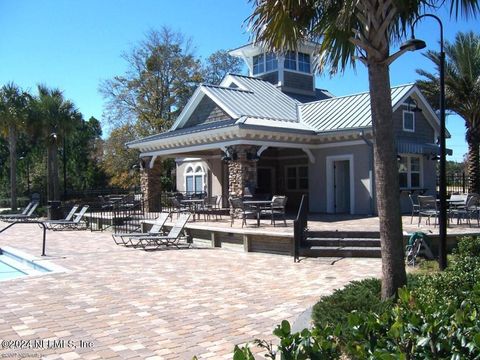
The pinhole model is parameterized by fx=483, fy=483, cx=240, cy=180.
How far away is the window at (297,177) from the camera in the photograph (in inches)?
819

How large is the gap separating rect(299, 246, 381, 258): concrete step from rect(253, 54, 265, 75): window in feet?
52.9

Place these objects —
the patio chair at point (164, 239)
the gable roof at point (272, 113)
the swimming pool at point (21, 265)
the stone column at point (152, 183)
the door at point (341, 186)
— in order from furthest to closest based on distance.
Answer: the stone column at point (152, 183)
the door at point (341, 186)
the gable roof at point (272, 113)
the patio chair at point (164, 239)
the swimming pool at point (21, 265)

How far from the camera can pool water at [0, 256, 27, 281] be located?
10.9 metres

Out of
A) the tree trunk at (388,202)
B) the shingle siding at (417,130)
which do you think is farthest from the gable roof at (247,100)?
the tree trunk at (388,202)

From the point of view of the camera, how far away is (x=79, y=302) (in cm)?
704

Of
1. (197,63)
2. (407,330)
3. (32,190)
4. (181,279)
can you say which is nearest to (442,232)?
(181,279)

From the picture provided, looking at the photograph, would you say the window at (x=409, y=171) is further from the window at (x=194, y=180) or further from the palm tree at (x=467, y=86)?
the window at (x=194, y=180)

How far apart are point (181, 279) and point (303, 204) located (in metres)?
3.59

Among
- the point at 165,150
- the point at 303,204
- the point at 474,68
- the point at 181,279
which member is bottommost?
the point at 181,279

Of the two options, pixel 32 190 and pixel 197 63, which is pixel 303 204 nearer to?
pixel 197 63

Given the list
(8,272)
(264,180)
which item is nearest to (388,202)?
(8,272)

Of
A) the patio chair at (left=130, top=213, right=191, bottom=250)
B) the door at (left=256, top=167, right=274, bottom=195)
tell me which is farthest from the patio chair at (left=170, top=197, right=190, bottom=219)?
the door at (left=256, top=167, right=274, bottom=195)

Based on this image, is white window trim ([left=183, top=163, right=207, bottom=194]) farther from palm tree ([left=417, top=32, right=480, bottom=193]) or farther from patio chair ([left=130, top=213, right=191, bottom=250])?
palm tree ([left=417, top=32, right=480, bottom=193])

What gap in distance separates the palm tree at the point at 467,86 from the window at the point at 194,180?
12180 millimetres
